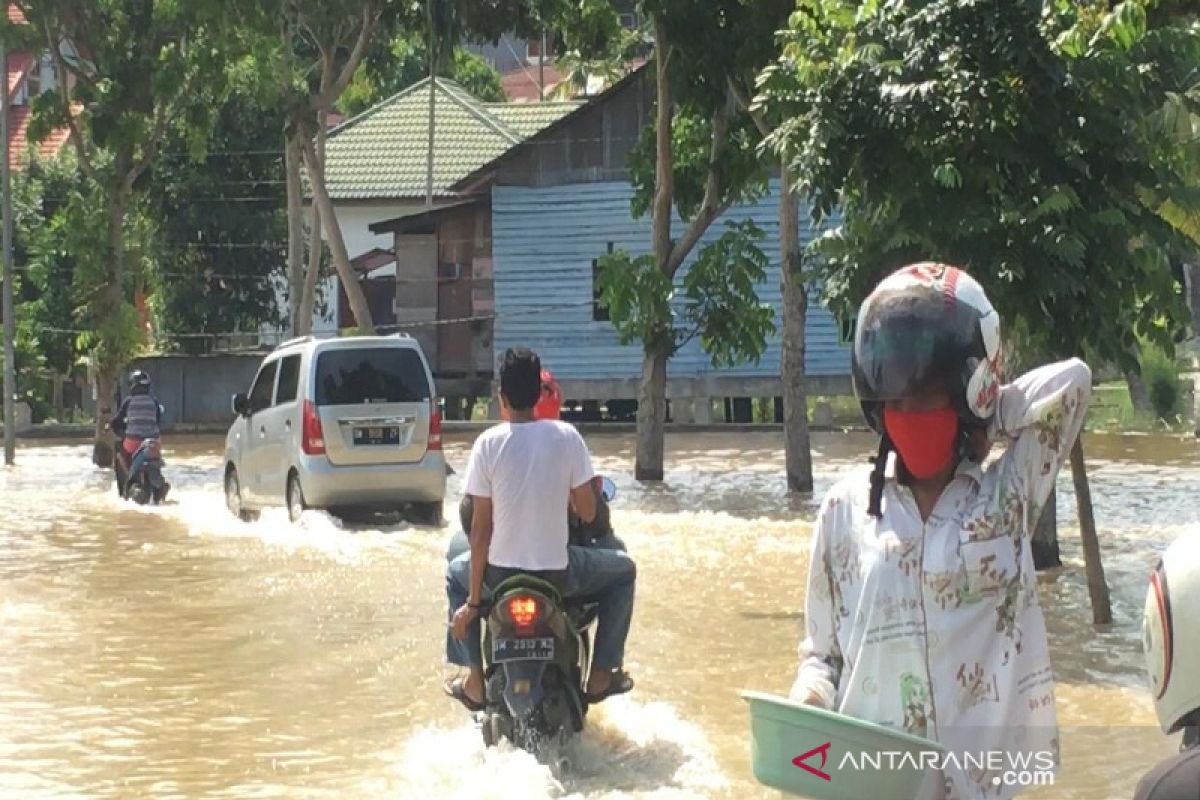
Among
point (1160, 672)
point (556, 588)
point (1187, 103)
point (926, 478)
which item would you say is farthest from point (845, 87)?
point (1160, 672)

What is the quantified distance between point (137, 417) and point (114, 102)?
8.35m

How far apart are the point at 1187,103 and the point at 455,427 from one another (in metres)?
27.6

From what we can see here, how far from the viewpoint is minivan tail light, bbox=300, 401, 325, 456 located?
1786cm

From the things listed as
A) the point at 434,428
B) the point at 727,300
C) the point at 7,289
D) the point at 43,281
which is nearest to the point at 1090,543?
the point at 434,428

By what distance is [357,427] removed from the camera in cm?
1797

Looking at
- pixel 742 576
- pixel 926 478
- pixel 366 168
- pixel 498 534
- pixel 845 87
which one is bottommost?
pixel 742 576

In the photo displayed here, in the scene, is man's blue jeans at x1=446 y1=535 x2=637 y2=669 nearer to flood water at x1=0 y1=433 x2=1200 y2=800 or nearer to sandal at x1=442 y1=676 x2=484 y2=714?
sandal at x1=442 y1=676 x2=484 y2=714

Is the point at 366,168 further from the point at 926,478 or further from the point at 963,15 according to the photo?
the point at 926,478

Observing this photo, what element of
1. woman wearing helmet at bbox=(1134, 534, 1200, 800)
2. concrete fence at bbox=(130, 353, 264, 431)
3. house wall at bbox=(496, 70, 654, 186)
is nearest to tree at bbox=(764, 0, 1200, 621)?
woman wearing helmet at bbox=(1134, 534, 1200, 800)

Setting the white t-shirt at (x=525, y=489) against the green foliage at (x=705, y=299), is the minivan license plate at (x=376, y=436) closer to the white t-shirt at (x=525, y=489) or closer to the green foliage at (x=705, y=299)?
the green foliage at (x=705, y=299)

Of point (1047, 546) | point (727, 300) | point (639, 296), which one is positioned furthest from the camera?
point (727, 300)

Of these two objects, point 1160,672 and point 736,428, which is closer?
point 1160,672

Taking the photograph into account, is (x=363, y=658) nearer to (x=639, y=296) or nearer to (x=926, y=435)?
(x=926, y=435)

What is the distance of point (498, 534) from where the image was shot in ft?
25.3
